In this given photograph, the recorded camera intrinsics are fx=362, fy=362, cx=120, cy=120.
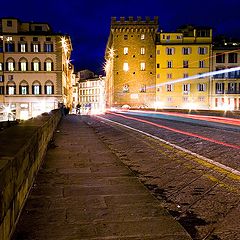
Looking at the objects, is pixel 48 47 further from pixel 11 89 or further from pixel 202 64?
pixel 202 64

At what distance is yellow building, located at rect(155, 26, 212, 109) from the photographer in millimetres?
77938

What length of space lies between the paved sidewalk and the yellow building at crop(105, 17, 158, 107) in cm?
7334

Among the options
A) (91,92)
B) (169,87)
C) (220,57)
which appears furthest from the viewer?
(91,92)

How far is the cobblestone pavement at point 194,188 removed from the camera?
15.3 ft

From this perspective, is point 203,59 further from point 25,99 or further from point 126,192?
point 126,192

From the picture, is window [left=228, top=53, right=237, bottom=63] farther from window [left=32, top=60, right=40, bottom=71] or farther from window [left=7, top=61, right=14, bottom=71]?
window [left=7, top=61, right=14, bottom=71]

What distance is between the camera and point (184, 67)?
79125 millimetres

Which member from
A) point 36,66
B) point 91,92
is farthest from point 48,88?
point 91,92

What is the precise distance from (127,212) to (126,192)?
1.11m

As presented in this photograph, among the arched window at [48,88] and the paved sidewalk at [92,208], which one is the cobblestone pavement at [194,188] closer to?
the paved sidewalk at [92,208]

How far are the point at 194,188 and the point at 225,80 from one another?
75.2 metres

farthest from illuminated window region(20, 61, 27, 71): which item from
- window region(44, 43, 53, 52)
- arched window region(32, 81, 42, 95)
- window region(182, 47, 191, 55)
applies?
window region(182, 47, 191, 55)

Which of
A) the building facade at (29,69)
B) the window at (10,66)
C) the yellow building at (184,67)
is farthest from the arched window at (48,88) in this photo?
the yellow building at (184,67)

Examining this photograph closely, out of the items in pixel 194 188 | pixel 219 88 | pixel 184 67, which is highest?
pixel 184 67
